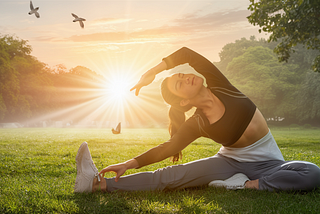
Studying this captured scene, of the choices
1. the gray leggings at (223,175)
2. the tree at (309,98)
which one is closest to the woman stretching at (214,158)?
the gray leggings at (223,175)

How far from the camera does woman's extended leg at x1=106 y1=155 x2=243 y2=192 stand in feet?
11.3

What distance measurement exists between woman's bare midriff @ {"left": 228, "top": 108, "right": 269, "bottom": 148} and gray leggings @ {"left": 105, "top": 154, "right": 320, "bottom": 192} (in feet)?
0.99

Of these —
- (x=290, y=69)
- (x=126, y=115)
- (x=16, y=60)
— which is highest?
(x=16, y=60)

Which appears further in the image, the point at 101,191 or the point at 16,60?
the point at 16,60

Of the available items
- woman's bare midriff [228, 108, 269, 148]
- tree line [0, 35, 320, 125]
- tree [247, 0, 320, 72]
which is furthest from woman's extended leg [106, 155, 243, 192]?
tree line [0, 35, 320, 125]

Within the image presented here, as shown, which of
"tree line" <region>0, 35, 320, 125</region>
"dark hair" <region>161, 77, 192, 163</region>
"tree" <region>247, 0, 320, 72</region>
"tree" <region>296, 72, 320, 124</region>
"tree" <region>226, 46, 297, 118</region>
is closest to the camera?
"dark hair" <region>161, 77, 192, 163</region>

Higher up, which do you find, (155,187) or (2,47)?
(2,47)

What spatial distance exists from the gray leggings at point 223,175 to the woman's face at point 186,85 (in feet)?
3.26

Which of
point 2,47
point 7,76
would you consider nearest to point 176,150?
point 7,76

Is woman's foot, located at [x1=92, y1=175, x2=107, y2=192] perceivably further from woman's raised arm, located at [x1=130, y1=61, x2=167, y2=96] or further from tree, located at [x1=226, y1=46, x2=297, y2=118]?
tree, located at [x1=226, y1=46, x2=297, y2=118]

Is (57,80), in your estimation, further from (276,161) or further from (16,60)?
(276,161)

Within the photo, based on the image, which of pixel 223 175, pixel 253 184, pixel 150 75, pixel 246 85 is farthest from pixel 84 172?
pixel 246 85

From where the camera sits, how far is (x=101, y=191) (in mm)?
3404

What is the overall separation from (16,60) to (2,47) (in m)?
2.40
